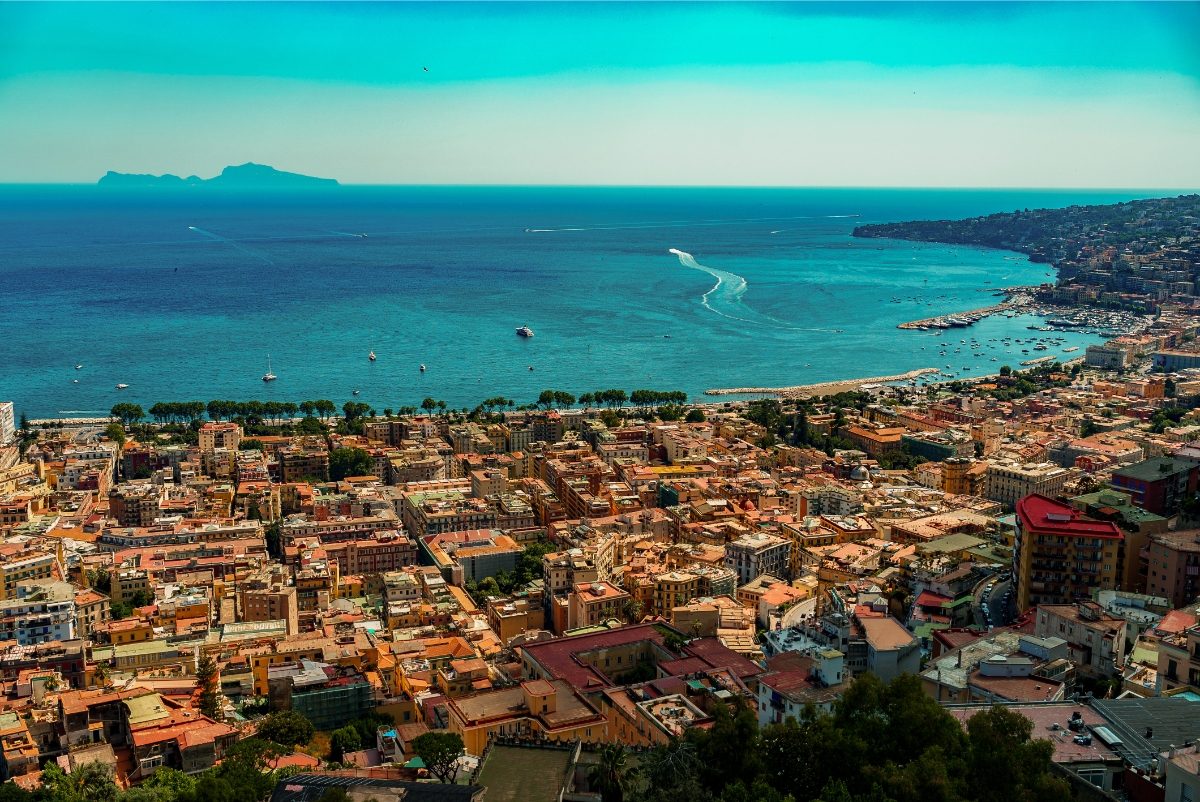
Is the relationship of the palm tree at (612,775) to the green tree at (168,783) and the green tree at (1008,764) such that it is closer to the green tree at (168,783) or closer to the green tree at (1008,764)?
the green tree at (1008,764)

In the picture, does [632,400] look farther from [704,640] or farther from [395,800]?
[395,800]

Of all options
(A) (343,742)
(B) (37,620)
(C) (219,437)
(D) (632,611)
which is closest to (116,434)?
(C) (219,437)

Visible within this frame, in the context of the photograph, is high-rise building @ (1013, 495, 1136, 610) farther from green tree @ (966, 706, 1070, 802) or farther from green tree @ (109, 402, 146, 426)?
green tree @ (109, 402, 146, 426)

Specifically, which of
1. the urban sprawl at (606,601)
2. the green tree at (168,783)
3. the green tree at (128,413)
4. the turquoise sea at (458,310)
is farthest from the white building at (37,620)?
the turquoise sea at (458,310)

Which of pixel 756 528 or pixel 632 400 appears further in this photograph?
pixel 632 400

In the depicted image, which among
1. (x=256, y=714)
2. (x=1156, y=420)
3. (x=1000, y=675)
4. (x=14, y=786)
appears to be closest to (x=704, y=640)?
(x=1000, y=675)

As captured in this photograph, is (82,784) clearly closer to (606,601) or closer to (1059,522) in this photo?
(606,601)

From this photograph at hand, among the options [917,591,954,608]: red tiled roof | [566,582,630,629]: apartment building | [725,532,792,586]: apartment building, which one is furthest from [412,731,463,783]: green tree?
[725,532,792,586]: apartment building

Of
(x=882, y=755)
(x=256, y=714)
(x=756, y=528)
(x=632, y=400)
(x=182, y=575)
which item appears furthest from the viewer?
(x=632, y=400)
